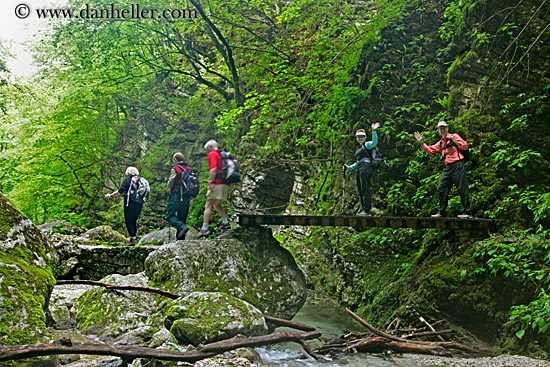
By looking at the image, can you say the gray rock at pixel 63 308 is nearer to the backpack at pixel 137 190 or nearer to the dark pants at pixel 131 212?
the dark pants at pixel 131 212

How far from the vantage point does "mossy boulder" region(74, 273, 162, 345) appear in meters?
5.99

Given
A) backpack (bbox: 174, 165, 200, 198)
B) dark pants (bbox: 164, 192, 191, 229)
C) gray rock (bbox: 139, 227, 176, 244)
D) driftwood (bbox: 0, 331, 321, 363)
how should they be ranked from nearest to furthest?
driftwood (bbox: 0, 331, 321, 363), backpack (bbox: 174, 165, 200, 198), dark pants (bbox: 164, 192, 191, 229), gray rock (bbox: 139, 227, 176, 244)

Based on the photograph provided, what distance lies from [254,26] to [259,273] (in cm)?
958

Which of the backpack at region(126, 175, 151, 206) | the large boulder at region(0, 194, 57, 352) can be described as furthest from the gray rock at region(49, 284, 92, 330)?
the large boulder at region(0, 194, 57, 352)

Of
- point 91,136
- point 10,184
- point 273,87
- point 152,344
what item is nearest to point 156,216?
point 91,136

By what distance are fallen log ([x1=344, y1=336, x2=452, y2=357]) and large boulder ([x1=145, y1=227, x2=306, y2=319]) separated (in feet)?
5.61

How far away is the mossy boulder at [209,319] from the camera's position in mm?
5477

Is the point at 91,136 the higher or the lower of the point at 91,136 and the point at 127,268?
the higher

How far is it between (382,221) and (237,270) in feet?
9.92

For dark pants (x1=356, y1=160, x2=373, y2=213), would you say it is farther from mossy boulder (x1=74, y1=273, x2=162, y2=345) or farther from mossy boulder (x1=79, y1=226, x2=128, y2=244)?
mossy boulder (x1=79, y1=226, x2=128, y2=244)

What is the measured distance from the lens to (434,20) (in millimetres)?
11094

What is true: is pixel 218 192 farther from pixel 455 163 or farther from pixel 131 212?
pixel 455 163

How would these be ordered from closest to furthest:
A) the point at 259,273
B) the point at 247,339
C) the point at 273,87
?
the point at 247,339 < the point at 259,273 < the point at 273,87

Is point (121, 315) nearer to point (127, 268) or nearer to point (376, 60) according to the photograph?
point (127, 268)
